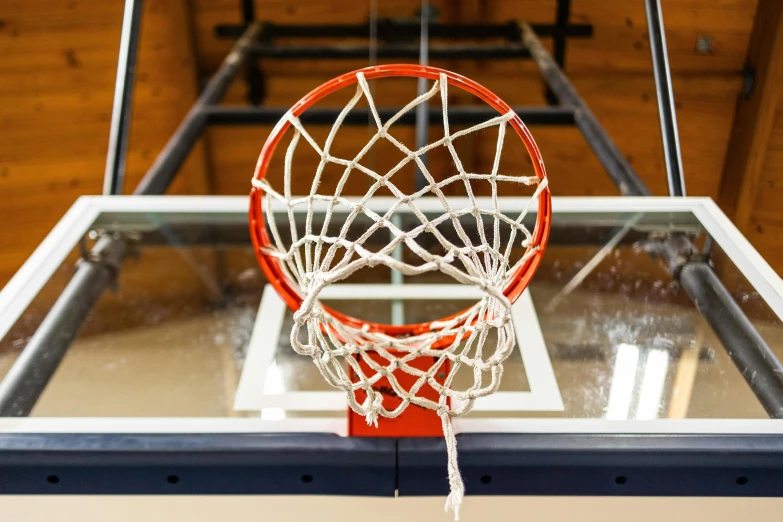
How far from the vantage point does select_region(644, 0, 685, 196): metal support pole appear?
61.8 inches

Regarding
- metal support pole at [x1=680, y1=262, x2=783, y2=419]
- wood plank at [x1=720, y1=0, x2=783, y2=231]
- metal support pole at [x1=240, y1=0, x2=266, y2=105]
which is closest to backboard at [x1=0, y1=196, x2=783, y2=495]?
metal support pole at [x1=680, y1=262, x2=783, y2=419]

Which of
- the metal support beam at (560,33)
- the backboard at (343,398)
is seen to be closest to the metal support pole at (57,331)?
the backboard at (343,398)

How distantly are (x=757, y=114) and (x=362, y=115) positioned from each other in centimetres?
108

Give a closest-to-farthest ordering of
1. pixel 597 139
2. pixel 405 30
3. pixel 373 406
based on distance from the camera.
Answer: pixel 373 406
pixel 597 139
pixel 405 30

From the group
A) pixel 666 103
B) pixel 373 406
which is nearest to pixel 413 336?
pixel 373 406

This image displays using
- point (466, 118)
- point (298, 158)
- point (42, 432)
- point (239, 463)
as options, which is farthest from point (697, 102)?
point (42, 432)

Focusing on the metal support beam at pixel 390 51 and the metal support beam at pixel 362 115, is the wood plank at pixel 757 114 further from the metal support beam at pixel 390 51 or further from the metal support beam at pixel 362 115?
the metal support beam at pixel 390 51

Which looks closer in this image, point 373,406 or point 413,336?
point 373,406

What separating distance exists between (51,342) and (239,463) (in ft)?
1.51

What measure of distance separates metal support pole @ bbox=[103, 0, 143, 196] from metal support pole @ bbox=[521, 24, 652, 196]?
1101 mm

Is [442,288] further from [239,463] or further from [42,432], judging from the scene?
[42,432]

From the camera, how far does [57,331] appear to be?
1.20 metres

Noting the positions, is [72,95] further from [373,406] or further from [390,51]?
[373,406]

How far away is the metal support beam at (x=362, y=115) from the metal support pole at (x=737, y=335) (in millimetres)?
675
